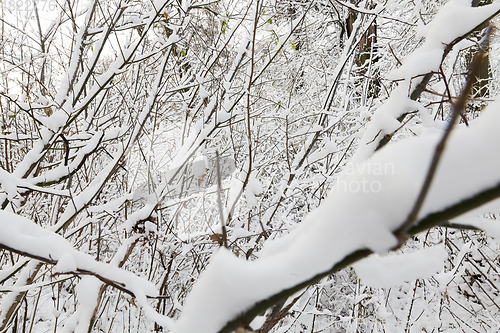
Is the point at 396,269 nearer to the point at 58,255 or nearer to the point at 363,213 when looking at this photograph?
the point at 363,213

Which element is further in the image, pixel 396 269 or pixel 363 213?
pixel 396 269

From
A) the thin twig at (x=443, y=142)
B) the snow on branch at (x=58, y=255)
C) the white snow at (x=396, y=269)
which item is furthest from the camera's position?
the snow on branch at (x=58, y=255)

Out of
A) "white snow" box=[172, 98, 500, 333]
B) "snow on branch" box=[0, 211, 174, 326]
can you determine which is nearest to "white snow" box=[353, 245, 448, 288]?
"white snow" box=[172, 98, 500, 333]

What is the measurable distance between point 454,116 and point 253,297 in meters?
0.29

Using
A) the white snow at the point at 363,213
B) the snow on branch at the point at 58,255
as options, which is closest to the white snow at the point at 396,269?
the white snow at the point at 363,213

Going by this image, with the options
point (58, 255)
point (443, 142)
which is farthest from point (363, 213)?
point (58, 255)

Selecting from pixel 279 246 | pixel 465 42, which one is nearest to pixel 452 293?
pixel 465 42

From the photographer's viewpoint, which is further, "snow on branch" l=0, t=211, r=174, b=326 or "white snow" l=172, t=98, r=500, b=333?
"snow on branch" l=0, t=211, r=174, b=326

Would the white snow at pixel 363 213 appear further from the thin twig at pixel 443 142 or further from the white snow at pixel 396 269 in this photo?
the white snow at pixel 396 269

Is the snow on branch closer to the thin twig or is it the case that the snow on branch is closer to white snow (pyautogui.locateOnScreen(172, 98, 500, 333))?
white snow (pyautogui.locateOnScreen(172, 98, 500, 333))

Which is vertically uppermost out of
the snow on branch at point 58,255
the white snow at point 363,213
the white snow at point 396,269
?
the snow on branch at point 58,255

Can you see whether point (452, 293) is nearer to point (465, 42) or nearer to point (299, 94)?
point (299, 94)

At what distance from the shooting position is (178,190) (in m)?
2.66

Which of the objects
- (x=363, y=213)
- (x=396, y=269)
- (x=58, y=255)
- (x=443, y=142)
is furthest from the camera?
(x=58, y=255)
